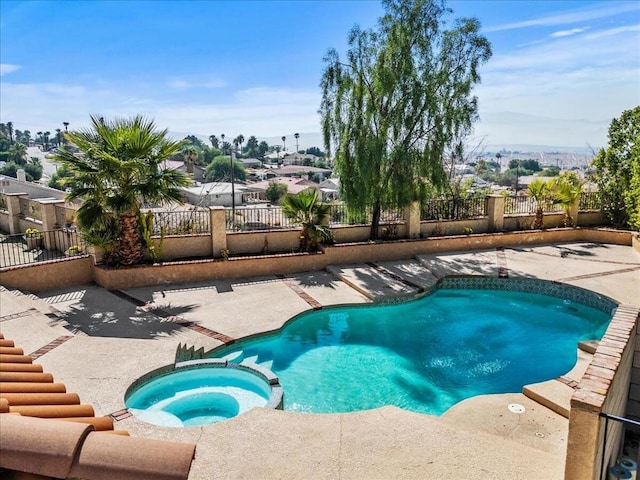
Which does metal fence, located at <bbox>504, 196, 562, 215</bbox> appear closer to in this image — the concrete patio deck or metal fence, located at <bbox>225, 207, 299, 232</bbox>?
the concrete patio deck

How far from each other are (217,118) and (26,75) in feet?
90.1

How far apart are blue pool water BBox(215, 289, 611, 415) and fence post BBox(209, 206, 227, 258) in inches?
167

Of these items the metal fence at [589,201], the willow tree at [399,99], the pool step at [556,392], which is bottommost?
the pool step at [556,392]

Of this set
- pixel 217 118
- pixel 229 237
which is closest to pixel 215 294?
pixel 229 237

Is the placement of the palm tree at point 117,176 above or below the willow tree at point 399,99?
below

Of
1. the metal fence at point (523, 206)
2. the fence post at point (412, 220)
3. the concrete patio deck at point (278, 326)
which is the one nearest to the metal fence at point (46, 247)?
the concrete patio deck at point (278, 326)

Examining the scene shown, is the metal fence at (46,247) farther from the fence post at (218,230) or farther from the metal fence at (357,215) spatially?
the metal fence at (357,215)

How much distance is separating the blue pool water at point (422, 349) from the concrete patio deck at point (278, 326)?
1.95 ft

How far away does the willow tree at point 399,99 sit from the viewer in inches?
579

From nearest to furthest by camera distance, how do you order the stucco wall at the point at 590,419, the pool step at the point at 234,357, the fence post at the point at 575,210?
the stucco wall at the point at 590,419 → the pool step at the point at 234,357 → the fence post at the point at 575,210

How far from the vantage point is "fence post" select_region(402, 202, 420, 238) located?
52.9ft

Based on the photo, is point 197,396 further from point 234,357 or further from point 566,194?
point 566,194

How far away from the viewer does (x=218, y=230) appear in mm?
13797

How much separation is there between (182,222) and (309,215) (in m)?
4.03
